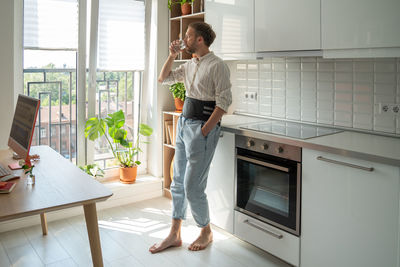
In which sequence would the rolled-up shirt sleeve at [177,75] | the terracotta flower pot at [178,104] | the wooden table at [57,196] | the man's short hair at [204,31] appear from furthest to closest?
the terracotta flower pot at [178,104], the rolled-up shirt sleeve at [177,75], the man's short hair at [204,31], the wooden table at [57,196]

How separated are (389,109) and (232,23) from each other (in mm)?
1323

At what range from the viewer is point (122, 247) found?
2.99 metres

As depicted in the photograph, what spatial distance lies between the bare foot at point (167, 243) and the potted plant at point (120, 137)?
3.72ft

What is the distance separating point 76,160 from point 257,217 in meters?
1.92

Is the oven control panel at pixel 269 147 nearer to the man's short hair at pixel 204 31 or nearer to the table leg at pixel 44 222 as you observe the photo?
the man's short hair at pixel 204 31

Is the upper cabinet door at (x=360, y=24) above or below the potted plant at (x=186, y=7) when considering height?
below

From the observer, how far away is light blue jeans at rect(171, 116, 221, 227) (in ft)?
9.27

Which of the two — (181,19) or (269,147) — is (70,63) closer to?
(181,19)

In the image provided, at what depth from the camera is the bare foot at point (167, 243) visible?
2.93 metres

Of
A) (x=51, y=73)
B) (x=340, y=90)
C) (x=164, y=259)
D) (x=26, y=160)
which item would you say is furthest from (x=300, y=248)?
(x=51, y=73)

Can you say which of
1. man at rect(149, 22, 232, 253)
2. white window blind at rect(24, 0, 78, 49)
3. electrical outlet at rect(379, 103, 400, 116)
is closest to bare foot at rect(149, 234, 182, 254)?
man at rect(149, 22, 232, 253)

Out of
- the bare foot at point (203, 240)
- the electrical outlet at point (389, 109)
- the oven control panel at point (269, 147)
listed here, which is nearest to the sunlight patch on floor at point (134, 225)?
the bare foot at point (203, 240)

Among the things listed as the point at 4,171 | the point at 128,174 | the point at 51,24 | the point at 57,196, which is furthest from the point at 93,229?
the point at 51,24

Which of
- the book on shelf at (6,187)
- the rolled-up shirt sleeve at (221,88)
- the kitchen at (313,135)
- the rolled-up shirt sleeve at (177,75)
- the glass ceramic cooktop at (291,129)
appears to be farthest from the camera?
the rolled-up shirt sleeve at (177,75)
